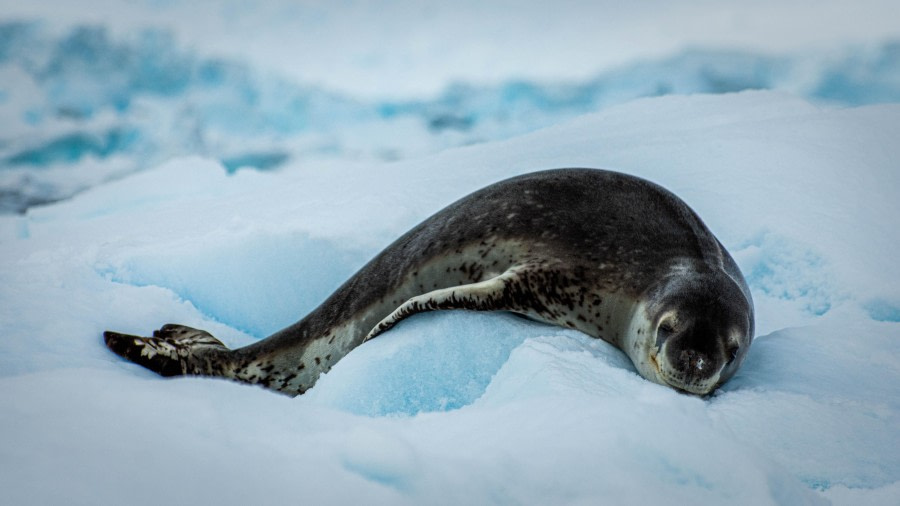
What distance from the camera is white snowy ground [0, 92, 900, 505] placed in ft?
3.64

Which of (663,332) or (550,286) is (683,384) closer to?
(663,332)

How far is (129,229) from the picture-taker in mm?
4641

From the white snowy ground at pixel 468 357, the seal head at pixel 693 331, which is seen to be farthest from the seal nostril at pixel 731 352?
the white snowy ground at pixel 468 357

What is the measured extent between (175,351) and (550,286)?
1377mm

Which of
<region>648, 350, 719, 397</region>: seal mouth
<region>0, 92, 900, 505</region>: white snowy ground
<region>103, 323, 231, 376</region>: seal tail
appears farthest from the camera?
<region>103, 323, 231, 376</region>: seal tail

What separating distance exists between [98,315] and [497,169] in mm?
2485

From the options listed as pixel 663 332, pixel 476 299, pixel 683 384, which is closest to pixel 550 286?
pixel 476 299

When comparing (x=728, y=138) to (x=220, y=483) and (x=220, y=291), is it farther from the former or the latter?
(x=220, y=483)

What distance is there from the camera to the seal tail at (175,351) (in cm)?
270

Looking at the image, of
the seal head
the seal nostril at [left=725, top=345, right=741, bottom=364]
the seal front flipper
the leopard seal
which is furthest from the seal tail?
the seal nostril at [left=725, top=345, right=741, bottom=364]

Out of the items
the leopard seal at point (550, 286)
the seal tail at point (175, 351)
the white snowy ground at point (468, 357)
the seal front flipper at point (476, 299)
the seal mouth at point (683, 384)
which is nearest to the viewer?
the white snowy ground at point (468, 357)

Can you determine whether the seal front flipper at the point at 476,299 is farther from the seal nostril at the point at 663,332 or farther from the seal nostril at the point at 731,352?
the seal nostril at the point at 731,352

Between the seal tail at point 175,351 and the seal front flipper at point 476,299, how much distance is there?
0.72 meters

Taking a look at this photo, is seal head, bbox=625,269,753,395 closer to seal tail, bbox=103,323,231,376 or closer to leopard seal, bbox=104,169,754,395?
leopard seal, bbox=104,169,754,395
